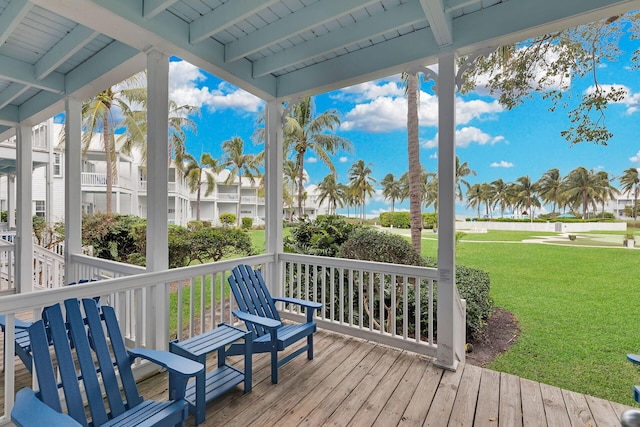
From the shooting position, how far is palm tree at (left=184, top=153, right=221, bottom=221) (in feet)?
60.7

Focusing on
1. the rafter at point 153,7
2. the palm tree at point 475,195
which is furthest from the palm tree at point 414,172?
the rafter at point 153,7

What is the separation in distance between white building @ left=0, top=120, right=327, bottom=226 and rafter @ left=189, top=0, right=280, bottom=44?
251 inches

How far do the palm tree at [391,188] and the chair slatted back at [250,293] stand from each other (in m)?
6.89

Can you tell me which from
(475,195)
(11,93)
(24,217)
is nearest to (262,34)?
(11,93)

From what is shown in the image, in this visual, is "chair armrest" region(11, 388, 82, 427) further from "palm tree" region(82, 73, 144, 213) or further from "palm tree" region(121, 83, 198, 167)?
"palm tree" region(82, 73, 144, 213)

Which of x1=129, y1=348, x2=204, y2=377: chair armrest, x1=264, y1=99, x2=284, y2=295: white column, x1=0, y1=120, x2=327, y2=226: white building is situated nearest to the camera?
x1=129, y1=348, x2=204, y2=377: chair armrest

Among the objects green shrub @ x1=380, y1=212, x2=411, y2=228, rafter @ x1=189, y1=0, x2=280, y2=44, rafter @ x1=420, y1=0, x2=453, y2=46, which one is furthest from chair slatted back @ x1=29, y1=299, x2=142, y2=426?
green shrub @ x1=380, y1=212, x2=411, y2=228

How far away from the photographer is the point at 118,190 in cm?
1478

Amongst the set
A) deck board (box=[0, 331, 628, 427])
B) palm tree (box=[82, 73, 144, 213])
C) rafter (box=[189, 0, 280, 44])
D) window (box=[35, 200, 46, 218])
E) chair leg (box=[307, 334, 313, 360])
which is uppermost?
palm tree (box=[82, 73, 144, 213])

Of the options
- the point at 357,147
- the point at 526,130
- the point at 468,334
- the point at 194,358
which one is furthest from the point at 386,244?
the point at 357,147

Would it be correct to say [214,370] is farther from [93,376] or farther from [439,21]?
[439,21]

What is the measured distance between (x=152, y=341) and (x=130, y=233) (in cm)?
587

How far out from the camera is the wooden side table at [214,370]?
2044mm

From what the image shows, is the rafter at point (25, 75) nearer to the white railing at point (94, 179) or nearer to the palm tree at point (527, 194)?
the palm tree at point (527, 194)
